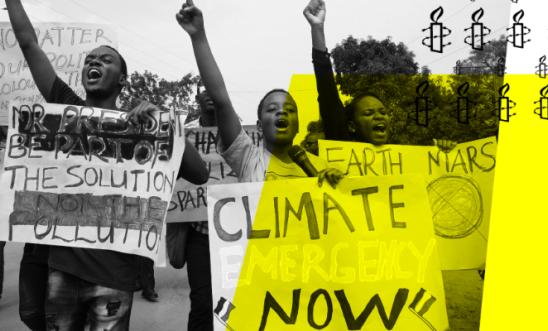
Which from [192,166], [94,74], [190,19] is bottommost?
[192,166]

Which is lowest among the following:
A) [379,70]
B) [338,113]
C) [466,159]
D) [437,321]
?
[437,321]

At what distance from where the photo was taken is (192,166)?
2.48 meters

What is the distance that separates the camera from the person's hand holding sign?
2.36 meters

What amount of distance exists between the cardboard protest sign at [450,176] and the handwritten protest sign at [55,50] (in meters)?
2.30

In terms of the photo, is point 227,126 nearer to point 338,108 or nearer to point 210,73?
point 210,73

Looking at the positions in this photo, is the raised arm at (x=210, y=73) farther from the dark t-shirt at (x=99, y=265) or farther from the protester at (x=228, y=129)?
the dark t-shirt at (x=99, y=265)

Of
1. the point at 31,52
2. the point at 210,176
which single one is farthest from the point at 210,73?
the point at 210,176

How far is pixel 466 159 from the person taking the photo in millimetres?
3027

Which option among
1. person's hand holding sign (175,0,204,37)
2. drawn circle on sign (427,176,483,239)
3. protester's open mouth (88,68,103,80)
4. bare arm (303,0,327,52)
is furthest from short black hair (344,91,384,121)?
protester's open mouth (88,68,103,80)

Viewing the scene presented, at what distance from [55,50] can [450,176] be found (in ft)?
10.5

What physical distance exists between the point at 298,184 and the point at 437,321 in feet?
2.72

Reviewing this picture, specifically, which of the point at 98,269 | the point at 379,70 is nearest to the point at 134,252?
the point at 98,269

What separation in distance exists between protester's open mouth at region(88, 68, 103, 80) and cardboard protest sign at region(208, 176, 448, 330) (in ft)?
2.57

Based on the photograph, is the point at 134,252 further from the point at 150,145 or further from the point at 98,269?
the point at 150,145
